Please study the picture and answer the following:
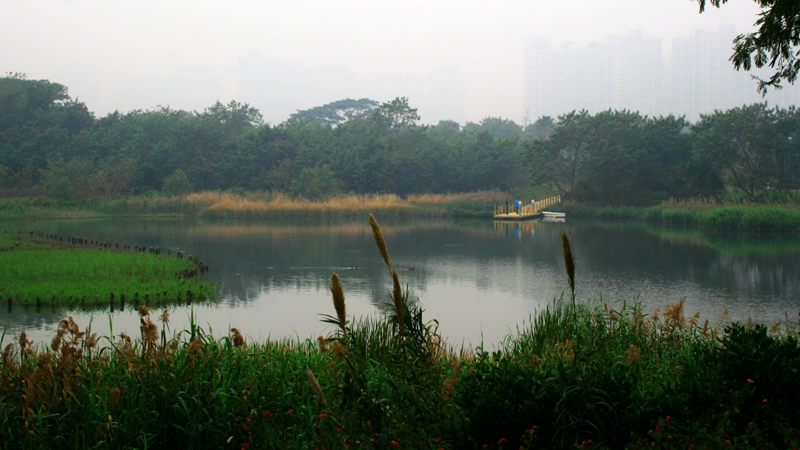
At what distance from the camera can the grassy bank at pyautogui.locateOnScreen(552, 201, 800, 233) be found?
30031 mm

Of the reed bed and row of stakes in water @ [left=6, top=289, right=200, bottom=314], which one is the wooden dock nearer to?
the reed bed

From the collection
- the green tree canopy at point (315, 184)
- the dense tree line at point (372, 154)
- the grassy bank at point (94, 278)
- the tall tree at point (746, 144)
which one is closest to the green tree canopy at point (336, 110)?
the dense tree line at point (372, 154)

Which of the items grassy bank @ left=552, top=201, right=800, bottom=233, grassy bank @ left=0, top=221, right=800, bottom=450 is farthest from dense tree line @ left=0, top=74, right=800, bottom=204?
grassy bank @ left=0, top=221, right=800, bottom=450

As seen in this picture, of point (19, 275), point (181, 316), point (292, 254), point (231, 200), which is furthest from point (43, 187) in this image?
point (181, 316)

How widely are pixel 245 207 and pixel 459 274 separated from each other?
26070mm

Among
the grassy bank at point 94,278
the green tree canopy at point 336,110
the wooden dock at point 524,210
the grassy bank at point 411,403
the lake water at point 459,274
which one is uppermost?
the green tree canopy at point 336,110

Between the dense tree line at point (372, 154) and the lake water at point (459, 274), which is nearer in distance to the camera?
the lake water at point (459, 274)

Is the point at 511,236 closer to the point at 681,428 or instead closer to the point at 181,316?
the point at 181,316

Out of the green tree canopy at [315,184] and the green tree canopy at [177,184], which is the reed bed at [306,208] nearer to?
the green tree canopy at [315,184]

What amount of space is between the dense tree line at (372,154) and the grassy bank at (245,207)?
9.04ft

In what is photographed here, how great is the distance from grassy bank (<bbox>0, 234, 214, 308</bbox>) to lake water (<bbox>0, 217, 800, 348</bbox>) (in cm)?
63

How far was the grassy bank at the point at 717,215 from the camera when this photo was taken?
30.0 m

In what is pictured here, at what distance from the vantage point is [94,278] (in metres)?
14.1

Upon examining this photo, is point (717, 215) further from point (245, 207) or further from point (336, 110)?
point (336, 110)
